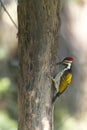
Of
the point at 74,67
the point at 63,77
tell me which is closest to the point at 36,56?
the point at 63,77

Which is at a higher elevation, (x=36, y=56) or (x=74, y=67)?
(x=36, y=56)

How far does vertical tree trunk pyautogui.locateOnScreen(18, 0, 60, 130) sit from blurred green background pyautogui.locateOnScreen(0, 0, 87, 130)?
2.38 m

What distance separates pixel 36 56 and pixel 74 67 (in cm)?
281

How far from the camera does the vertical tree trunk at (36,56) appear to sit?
2992mm

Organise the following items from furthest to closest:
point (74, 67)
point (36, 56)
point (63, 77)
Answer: point (74, 67) → point (63, 77) → point (36, 56)

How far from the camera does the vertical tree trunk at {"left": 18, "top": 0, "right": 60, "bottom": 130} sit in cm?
299

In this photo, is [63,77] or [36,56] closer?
[36,56]

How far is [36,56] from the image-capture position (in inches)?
119

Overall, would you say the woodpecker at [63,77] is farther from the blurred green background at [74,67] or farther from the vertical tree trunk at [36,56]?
the blurred green background at [74,67]

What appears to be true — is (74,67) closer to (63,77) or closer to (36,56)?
(63,77)

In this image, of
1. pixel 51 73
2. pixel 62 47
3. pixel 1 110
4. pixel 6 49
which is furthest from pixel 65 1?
pixel 51 73

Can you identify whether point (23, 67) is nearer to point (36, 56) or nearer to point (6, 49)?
point (36, 56)

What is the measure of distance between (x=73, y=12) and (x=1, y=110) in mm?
1517

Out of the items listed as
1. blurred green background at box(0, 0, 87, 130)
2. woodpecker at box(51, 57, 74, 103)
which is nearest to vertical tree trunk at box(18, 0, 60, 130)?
woodpecker at box(51, 57, 74, 103)
